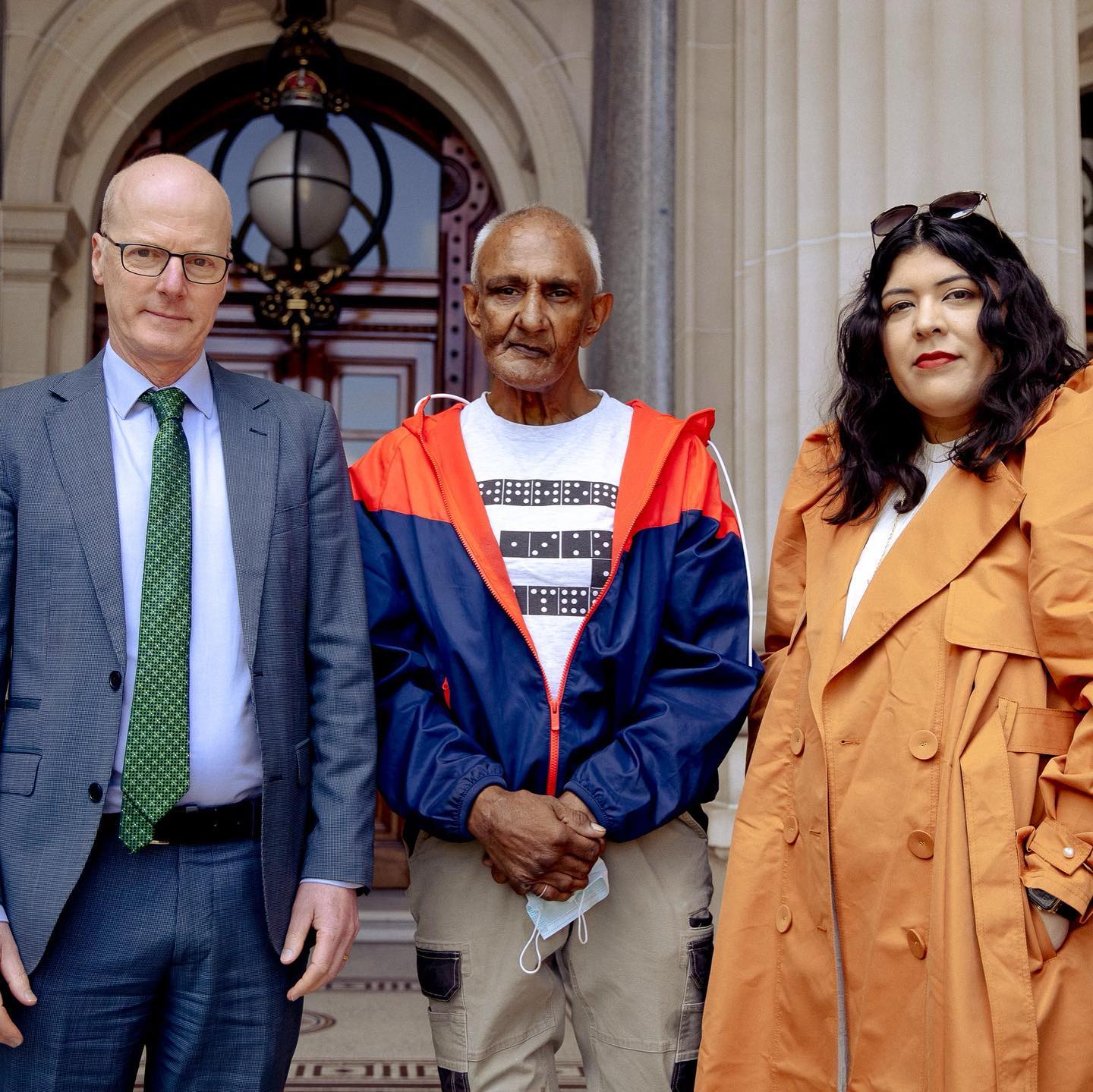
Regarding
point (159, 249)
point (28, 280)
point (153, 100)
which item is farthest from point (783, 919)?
point (153, 100)

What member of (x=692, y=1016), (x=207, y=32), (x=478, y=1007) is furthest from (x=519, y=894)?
(x=207, y=32)

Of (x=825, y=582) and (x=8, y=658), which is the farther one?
(x=825, y=582)

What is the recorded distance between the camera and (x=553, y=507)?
242 cm

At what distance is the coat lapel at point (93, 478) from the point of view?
1.98 m

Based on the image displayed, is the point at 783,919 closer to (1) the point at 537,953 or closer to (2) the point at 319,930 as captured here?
(1) the point at 537,953

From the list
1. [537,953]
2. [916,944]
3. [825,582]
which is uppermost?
Answer: [825,582]

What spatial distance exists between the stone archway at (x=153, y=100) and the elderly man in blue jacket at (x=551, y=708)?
2784 millimetres

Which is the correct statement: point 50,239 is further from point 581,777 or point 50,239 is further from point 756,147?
point 581,777

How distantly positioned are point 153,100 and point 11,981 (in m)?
4.26

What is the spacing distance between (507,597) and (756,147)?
2389 millimetres

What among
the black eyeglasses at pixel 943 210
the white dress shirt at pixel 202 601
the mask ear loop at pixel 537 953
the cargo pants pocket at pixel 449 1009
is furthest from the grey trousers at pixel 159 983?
the black eyeglasses at pixel 943 210

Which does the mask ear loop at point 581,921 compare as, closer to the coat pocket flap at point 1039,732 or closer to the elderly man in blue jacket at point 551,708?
the elderly man in blue jacket at point 551,708

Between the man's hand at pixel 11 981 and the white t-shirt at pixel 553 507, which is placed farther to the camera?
the white t-shirt at pixel 553 507

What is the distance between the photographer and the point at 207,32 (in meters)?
5.29
